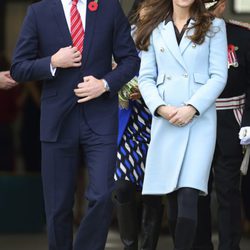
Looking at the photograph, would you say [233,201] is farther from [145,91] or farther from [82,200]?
[82,200]

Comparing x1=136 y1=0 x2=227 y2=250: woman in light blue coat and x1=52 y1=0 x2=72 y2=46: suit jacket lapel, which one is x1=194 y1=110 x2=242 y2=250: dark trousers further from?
x1=52 y1=0 x2=72 y2=46: suit jacket lapel

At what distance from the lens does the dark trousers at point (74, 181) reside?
20.2 feet

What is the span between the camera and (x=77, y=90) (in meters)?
6.11

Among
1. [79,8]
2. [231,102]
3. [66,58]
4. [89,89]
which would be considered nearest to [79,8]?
[79,8]

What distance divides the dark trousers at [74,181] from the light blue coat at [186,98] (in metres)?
0.33

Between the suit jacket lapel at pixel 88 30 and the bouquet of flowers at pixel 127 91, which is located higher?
the suit jacket lapel at pixel 88 30

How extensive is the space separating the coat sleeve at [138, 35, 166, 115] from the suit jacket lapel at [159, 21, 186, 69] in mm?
104

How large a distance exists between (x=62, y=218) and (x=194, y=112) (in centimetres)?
95

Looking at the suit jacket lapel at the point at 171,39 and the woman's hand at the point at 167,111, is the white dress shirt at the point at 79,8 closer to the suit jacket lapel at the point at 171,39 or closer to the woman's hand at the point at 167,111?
the suit jacket lapel at the point at 171,39

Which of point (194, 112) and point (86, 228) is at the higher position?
point (194, 112)

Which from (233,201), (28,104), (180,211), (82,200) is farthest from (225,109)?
(28,104)

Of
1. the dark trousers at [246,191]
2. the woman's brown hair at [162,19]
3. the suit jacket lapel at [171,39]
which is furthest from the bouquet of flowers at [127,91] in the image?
the dark trousers at [246,191]

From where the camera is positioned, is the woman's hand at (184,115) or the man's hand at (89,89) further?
the woman's hand at (184,115)

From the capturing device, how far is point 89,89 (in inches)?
240
